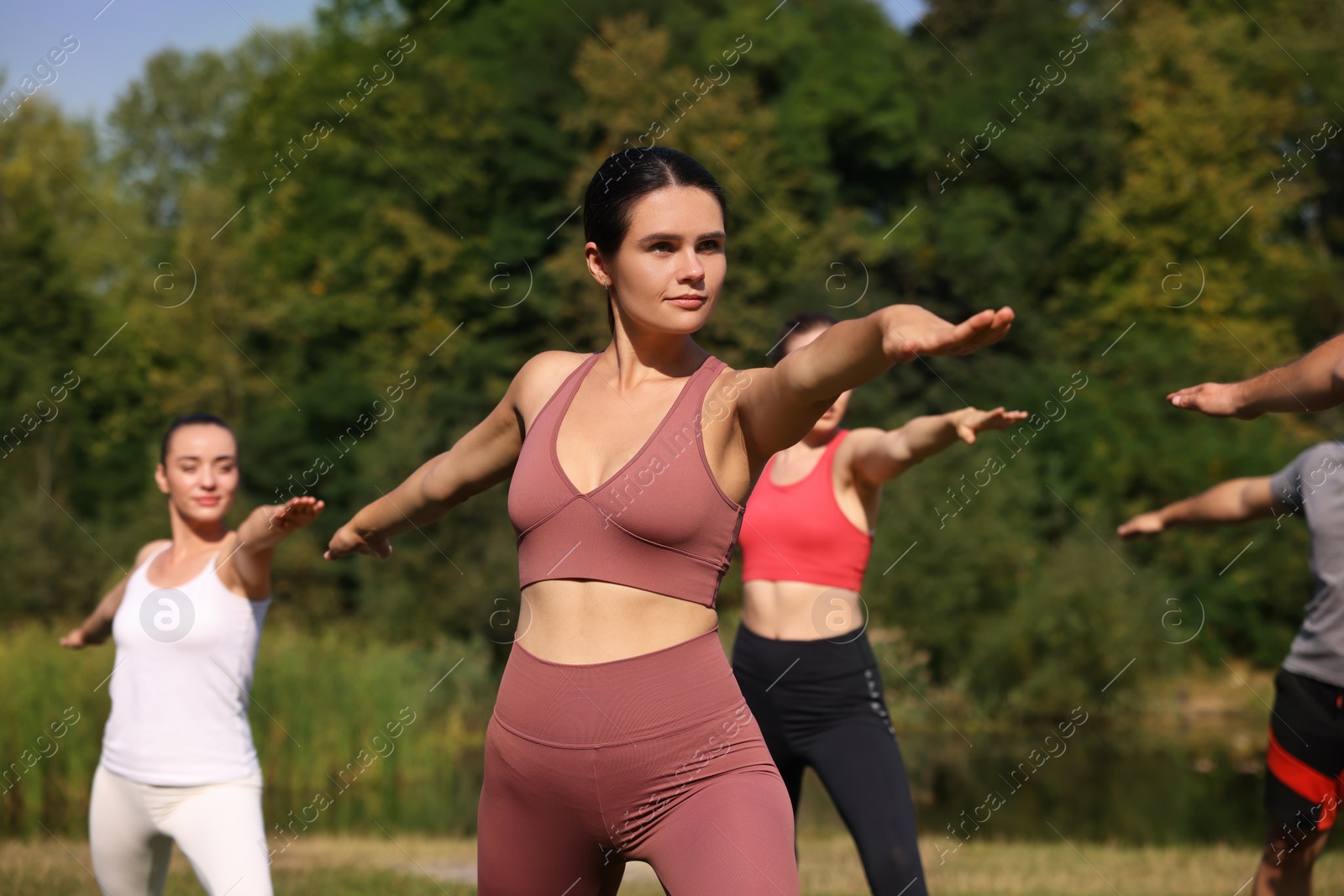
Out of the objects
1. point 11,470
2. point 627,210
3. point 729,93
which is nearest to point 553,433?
point 627,210

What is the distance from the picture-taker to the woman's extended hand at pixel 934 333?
239 centimetres

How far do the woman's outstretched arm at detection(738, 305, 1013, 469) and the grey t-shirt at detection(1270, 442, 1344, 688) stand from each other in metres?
3.14

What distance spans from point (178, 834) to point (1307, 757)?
4.29 m

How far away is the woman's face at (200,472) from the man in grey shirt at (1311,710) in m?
4.20

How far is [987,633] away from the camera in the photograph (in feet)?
77.7

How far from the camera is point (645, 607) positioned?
308 centimetres

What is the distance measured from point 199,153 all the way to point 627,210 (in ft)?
155

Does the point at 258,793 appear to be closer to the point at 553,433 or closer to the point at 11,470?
the point at 553,433

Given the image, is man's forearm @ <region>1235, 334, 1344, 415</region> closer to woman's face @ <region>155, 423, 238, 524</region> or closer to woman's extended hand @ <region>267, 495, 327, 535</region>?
woman's extended hand @ <region>267, 495, 327, 535</region>
